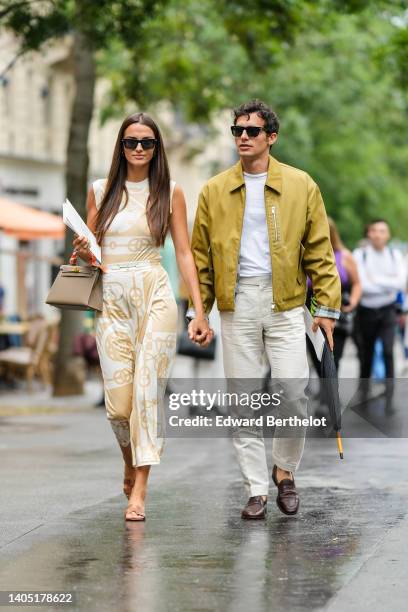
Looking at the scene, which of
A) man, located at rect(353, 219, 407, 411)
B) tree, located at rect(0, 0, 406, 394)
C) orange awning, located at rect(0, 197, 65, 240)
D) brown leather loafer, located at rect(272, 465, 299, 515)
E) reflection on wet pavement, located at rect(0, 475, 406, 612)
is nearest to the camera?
reflection on wet pavement, located at rect(0, 475, 406, 612)

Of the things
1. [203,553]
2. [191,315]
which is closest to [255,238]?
[191,315]

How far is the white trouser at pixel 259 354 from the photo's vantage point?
7.77 meters

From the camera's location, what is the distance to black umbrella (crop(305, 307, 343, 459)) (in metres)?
7.63

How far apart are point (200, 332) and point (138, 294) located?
38 centimetres

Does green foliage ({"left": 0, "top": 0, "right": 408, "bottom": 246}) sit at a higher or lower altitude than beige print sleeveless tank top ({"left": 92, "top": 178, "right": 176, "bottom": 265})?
higher

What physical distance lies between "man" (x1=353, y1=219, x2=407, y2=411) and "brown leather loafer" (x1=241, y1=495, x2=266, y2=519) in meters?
7.55

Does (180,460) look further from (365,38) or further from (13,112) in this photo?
(13,112)

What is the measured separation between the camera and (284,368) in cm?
777

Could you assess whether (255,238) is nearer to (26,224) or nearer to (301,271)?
(301,271)

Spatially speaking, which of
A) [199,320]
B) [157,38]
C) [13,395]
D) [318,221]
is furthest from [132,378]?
[157,38]

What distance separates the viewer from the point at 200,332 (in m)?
7.64

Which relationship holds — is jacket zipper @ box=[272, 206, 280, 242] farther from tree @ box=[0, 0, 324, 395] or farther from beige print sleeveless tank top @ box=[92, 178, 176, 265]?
tree @ box=[0, 0, 324, 395]

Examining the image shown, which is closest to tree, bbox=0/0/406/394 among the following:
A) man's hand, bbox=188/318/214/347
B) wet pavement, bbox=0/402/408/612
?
wet pavement, bbox=0/402/408/612

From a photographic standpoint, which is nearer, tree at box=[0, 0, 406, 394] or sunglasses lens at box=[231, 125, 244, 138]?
sunglasses lens at box=[231, 125, 244, 138]
